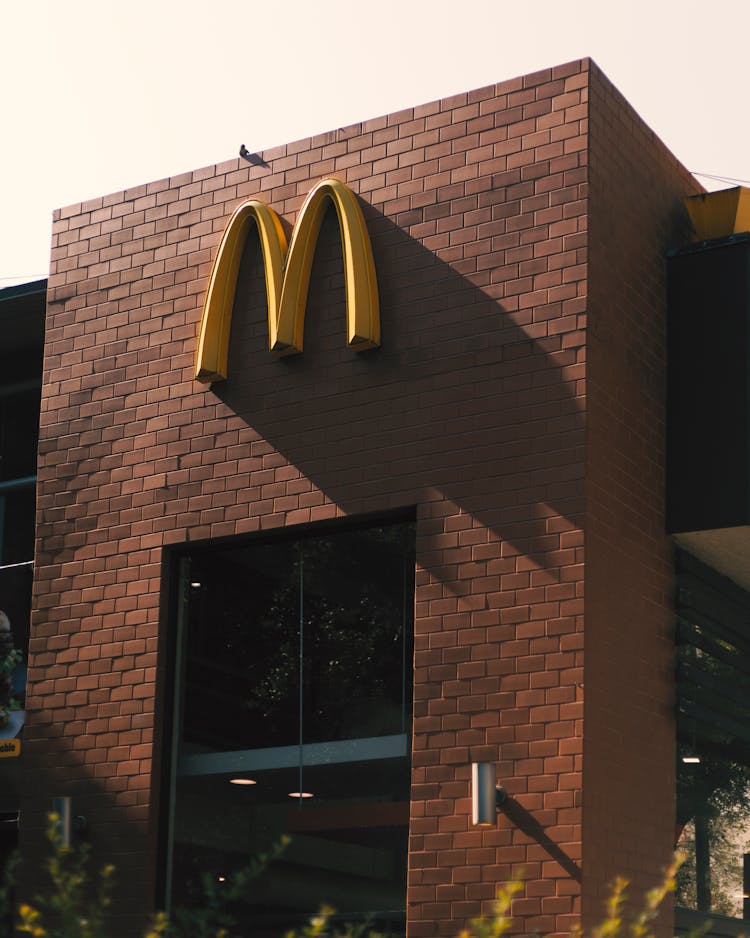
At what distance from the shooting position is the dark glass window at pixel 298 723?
1206 cm

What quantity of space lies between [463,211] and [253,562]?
140 inches

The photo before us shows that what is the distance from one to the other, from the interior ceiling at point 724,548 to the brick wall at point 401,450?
1.53 ft

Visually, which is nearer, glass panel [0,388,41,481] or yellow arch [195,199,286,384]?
yellow arch [195,199,286,384]

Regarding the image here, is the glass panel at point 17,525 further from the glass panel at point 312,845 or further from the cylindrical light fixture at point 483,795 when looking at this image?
the cylindrical light fixture at point 483,795

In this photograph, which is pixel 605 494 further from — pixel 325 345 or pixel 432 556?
pixel 325 345

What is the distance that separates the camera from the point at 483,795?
11070mm

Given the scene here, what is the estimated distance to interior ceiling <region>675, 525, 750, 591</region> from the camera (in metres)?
12.5

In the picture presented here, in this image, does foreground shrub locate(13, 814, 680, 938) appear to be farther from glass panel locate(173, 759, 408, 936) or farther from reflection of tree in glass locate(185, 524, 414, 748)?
reflection of tree in glass locate(185, 524, 414, 748)

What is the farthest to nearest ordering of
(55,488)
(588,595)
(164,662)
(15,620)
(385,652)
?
1. (15,620)
2. (55,488)
3. (164,662)
4. (385,652)
5. (588,595)

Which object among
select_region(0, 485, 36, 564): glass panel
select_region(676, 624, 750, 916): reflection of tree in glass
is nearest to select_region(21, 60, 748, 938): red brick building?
select_region(676, 624, 750, 916): reflection of tree in glass

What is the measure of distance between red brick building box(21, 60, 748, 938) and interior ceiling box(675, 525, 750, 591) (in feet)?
0.94

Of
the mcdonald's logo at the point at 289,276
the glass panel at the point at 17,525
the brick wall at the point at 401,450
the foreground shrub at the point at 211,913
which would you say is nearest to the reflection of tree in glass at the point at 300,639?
the brick wall at the point at 401,450

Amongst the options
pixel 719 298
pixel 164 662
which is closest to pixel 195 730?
pixel 164 662

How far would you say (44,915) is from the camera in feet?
42.0
